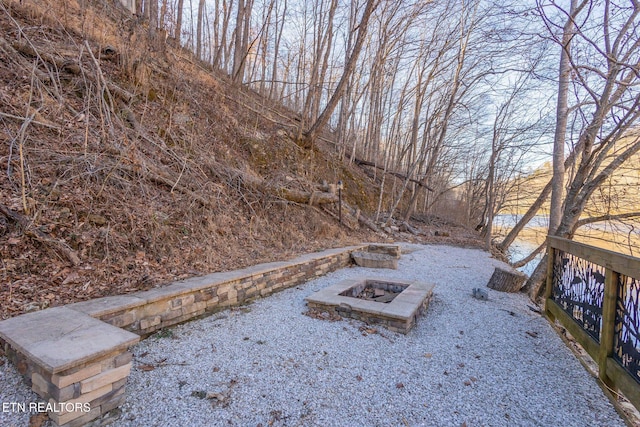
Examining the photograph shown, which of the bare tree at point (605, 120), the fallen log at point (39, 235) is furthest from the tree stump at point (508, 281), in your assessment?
the fallen log at point (39, 235)

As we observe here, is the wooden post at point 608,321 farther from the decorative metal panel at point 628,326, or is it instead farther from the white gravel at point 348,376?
the white gravel at point 348,376

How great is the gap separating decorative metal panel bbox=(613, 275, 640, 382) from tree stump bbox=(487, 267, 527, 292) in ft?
9.78

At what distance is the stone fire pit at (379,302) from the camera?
11.2 ft

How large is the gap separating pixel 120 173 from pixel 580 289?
5.38 meters

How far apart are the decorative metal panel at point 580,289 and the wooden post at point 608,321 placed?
9.8 inches

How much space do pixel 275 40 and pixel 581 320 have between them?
13.1 m

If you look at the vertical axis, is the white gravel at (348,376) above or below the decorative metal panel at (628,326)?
below

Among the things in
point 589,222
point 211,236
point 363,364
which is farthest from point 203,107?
point 589,222

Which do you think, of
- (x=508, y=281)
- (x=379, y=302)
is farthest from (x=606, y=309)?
(x=508, y=281)

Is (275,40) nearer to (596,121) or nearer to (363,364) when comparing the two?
(596,121)

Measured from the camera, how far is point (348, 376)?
95.8 inches

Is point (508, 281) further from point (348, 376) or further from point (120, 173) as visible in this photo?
point (120, 173)

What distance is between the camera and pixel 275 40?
12625 mm

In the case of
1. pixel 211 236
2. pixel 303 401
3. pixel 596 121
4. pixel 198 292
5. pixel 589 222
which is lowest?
pixel 303 401
